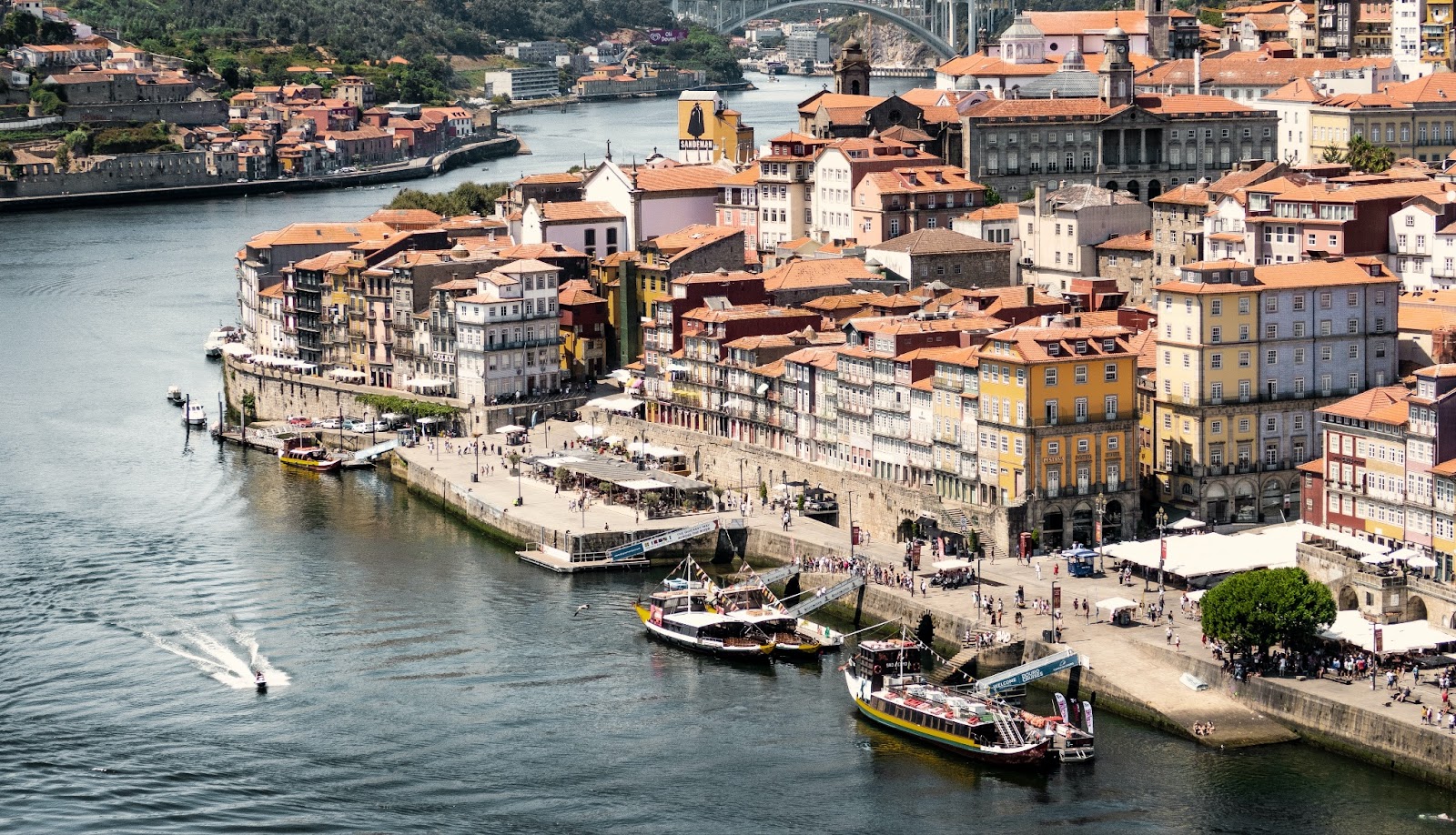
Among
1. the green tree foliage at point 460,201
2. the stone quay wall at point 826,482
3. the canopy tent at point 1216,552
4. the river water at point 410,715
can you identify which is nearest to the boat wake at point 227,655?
the river water at point 410,715

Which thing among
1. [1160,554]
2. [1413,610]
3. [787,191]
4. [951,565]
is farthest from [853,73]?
[1413,610]

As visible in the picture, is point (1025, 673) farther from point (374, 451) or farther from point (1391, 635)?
point (374, 451)

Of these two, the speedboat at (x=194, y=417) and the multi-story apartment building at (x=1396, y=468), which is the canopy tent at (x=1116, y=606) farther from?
the speedboat at (x=194, y=417)

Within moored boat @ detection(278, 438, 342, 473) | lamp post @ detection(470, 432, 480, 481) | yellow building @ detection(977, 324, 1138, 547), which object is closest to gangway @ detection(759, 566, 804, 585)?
yellow building @ detection(977, 324, 1138, 547)

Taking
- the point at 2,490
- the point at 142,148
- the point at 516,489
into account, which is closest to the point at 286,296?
the point at 2,490

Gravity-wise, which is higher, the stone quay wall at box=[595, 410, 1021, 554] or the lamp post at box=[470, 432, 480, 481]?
the stone quay wall at box=[595, 410, 1021, 554]

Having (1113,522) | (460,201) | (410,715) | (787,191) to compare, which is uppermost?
(787,191)

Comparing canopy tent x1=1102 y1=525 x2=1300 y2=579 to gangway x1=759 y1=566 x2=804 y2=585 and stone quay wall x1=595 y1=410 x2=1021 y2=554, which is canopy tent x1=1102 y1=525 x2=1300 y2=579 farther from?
gangway x1=759 y1=566 x2=804 y2=585
